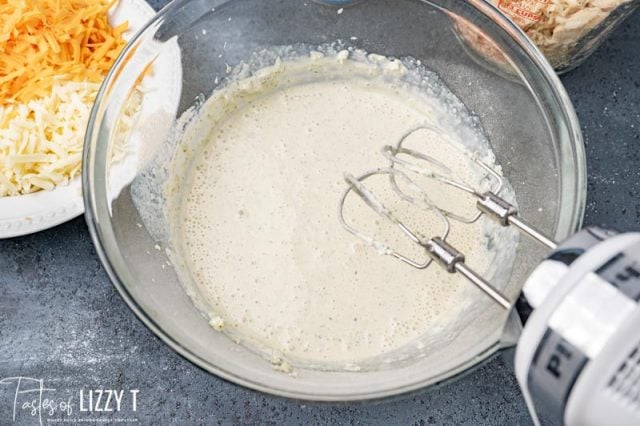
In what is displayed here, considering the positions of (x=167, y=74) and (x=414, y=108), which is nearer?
(x=167, y=74)

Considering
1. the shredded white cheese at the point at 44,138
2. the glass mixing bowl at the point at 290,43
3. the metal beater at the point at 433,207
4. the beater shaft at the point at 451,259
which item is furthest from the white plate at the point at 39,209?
the beater shaft at the point at 451,259

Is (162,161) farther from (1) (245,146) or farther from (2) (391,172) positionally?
(2) (391,172)

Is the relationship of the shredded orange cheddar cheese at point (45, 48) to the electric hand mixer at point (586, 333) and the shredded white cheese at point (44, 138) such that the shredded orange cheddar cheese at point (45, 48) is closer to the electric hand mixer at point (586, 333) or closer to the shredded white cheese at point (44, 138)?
the shredded white cheese at point (44, 138)

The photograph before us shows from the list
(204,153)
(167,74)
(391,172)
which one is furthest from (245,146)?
(391,172)

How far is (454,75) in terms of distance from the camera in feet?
3.99

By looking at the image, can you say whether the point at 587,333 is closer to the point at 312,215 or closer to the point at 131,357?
the point at 312,215

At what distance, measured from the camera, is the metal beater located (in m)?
0.83

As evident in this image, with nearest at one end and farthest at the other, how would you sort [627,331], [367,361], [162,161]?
[627,331]
[367,361]
[162,161]

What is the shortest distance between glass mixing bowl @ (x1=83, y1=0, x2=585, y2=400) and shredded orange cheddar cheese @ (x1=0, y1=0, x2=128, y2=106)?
197mm

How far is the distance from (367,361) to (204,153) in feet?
1.43

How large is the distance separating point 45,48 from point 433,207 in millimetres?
710

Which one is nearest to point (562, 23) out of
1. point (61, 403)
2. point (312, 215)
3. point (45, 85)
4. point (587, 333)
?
point (312, 215)

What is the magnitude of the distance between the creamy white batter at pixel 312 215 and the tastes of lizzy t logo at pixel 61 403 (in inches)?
8.2

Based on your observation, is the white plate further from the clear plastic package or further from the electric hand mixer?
the electric hand mixer
